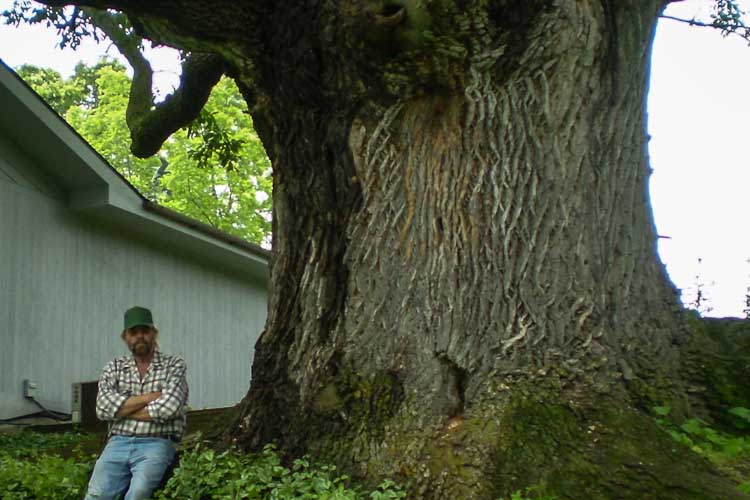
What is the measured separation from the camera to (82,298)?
14289mm

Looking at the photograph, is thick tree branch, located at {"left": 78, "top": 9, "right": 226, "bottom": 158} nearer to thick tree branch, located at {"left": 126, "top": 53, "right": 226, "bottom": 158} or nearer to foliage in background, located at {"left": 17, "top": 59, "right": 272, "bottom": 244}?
thick tree branch, located at {"left": 126, "top": 53, "right": 226, "bottom": 158}

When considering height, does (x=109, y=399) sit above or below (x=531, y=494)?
above

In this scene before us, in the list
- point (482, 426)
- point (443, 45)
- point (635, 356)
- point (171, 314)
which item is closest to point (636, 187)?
point (635, 356)

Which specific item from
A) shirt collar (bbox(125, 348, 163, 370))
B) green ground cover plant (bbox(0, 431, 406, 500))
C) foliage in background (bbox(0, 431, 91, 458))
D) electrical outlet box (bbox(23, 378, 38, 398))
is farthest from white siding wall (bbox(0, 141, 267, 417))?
shirt collar (bbox(125, 348, 163, 370))

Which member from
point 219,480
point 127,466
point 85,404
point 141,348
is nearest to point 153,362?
point 141,348

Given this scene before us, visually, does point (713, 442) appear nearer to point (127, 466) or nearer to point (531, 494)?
point (531, 494)

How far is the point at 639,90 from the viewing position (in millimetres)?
6898

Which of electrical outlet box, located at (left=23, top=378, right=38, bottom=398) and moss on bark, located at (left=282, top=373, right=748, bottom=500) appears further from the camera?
electrical outlet box, located at (left=23, top=378, right=38, bottom=398)

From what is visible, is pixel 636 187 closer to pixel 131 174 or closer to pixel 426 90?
pixel 426 90

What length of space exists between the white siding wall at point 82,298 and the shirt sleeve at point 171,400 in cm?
699

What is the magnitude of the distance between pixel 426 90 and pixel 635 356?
219 centimetres

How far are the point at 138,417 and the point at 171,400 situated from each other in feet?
0.81

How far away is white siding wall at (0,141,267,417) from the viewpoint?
13.0 m

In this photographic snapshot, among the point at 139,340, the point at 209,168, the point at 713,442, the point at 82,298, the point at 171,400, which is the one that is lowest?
the point at 713,442
